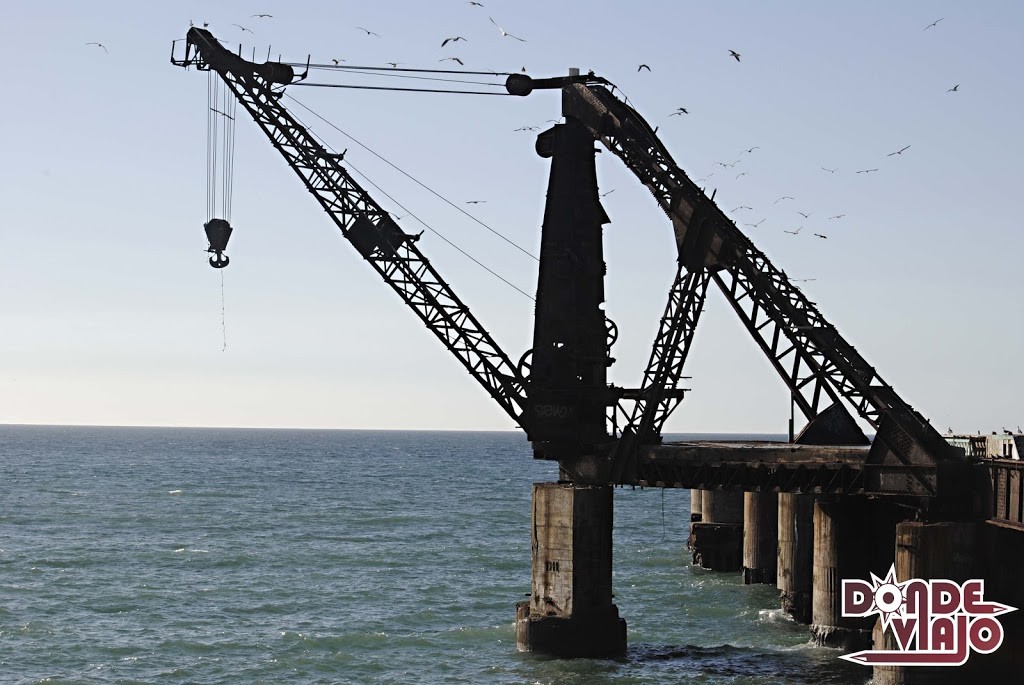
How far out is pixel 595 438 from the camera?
38844 millimetres

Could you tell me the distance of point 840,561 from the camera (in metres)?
37.1

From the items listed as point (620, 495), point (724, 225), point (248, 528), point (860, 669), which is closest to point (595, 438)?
point (724, 225)

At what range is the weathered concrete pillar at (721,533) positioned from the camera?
198 ft

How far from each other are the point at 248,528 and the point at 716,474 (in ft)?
184

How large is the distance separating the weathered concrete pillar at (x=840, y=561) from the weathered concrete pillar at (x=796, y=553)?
18.2 feet

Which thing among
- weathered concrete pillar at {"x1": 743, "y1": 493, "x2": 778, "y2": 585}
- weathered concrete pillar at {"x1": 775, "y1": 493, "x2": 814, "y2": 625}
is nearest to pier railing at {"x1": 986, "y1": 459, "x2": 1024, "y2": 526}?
weathered concrete pillar at {"x1": 775, "y1": 493, "x2": 814, "y2": 625}

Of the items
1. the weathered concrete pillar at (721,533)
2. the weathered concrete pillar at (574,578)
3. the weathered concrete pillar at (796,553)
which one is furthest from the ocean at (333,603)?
the weathered concrete pillar at (721,533)

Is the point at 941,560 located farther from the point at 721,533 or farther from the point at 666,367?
the point at 721,533

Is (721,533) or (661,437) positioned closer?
(661,437)

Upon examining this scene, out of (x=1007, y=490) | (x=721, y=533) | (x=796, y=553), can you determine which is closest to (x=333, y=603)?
(x=796, y=553)

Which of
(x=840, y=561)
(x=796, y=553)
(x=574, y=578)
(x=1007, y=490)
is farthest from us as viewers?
(x=796, y=553)

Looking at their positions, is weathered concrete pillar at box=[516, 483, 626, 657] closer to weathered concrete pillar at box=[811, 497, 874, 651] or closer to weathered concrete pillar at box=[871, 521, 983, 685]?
weathered concrete pillar at box=[811, 497, 874, 651]

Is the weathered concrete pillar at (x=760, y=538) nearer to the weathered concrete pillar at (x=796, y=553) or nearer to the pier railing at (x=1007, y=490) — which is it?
the weathered concrete pillar at (x=796, y=553)
